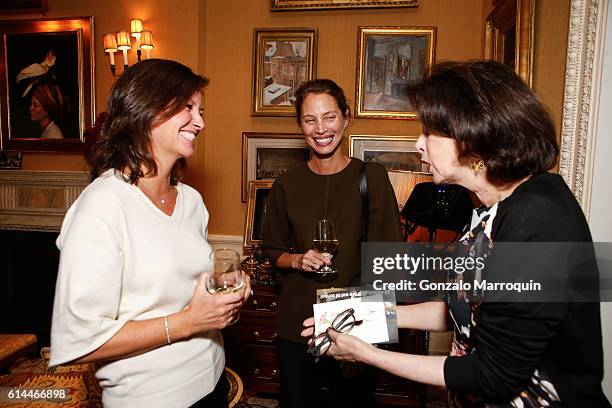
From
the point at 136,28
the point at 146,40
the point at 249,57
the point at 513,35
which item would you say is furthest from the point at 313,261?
the point at 136,28

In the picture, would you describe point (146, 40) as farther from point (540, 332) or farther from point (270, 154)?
point (540, 332)

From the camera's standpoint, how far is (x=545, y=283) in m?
1.13

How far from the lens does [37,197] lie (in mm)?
4895

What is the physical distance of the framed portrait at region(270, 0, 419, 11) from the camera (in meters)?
3.94

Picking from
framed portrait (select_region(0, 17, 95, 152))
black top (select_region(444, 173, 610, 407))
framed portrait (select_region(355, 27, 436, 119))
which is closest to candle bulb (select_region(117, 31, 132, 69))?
framed portrait (select_region(0, 17, 95, 152))

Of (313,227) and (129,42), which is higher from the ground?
(129,42)

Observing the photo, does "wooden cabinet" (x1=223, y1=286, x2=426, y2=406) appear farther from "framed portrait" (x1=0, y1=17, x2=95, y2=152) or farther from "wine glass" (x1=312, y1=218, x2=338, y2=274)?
"framed portrait" (x1=0, y1=17, x2=95, y2=152)

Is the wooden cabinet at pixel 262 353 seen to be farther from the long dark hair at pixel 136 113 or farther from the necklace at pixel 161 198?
the long dark hair at pixel 136 113

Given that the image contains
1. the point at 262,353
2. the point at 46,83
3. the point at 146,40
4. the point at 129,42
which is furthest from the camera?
the point at 46,83

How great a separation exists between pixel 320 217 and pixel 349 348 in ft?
2.86

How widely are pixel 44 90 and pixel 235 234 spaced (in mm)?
2749

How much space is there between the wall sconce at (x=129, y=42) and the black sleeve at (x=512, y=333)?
13.1ft

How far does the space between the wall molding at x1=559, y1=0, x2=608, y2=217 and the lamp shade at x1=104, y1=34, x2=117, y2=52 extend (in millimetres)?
4008

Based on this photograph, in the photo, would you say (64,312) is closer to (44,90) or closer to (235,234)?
(235,234)
